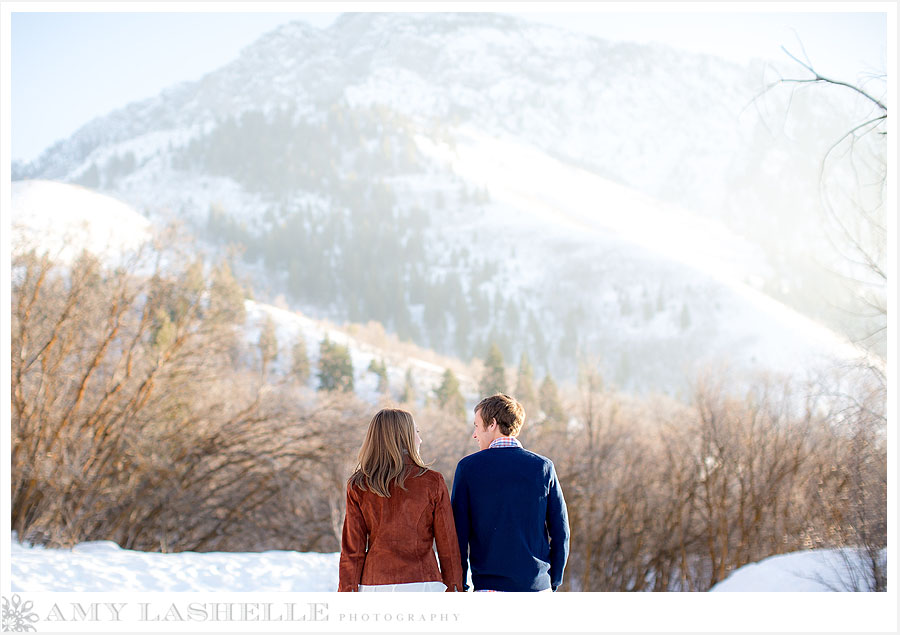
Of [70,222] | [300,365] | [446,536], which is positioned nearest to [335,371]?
[300,365]

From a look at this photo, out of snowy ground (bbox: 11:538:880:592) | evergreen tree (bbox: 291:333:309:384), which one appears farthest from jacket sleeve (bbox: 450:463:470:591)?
evergreen tree (bbox: 291:333:309:384)

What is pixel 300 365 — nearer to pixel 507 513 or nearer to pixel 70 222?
pixel 70 222

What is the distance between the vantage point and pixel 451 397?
39.2 metres

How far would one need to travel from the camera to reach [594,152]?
196 m

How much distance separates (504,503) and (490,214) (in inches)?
5040

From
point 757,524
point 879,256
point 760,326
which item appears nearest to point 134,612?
point 879,256

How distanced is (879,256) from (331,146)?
148867 millimetres

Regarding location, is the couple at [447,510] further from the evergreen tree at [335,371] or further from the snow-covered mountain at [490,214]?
the snow-covered mountain at [490,214]

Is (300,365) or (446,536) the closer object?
(446,536)

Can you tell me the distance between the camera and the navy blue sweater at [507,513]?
294 centimetres

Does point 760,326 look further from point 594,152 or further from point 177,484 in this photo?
point 594,152

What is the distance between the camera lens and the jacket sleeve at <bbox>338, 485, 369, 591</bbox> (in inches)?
118

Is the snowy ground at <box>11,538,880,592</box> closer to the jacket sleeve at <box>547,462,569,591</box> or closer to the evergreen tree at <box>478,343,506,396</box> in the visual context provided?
the jacket sleeve at <box>547,462,569,591</box>

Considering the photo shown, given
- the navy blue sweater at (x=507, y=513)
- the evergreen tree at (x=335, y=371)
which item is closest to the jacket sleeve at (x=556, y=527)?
the navy blue sweater at (x=507, y=513)
